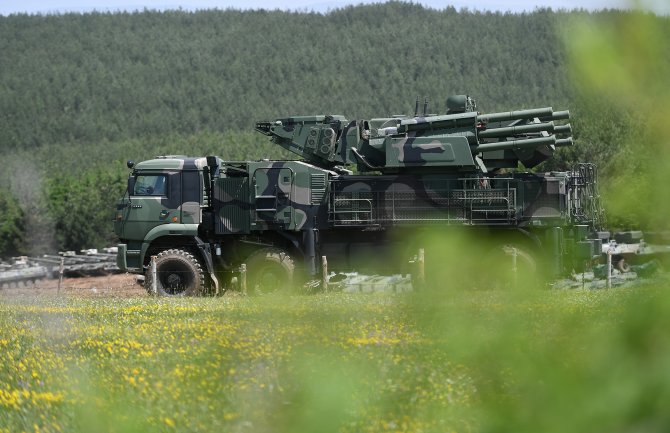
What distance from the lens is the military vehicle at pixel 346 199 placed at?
61.5 feet

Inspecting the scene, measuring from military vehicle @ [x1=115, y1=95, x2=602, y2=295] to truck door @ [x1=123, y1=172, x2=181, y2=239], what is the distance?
0.02m

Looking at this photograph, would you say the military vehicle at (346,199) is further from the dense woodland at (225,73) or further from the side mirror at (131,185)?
the dense woodland at (225,73)

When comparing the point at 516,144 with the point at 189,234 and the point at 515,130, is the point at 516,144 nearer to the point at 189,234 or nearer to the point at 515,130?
the point at 515,130

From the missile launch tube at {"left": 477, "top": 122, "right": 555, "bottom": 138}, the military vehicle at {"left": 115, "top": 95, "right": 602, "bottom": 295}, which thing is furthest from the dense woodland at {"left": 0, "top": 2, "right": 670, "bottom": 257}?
the missile launch tube at {"left": 477, "top": 122, "right": 555, "bottom": 138}

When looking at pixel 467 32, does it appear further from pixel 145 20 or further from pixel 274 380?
pixel 274 380

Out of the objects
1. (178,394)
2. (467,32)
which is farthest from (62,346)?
(467,32)

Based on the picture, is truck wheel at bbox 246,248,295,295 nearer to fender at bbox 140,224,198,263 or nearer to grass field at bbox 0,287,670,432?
fender at bbox 140,224,198,263

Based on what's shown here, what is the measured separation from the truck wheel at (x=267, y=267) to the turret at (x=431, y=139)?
2.10 m

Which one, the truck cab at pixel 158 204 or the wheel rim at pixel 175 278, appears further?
the truck cab at pixel 158 204

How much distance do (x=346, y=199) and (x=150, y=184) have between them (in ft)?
12.7

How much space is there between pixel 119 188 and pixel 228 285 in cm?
3995

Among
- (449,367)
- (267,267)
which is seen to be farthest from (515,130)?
(449,367)

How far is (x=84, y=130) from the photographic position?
120 metres

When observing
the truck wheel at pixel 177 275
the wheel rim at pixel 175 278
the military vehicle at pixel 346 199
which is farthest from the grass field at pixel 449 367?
the wheel rim at pixel 175 278
